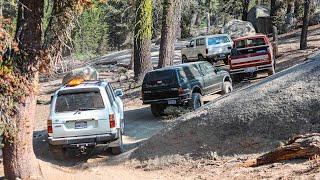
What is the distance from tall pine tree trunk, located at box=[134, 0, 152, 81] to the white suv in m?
11.0

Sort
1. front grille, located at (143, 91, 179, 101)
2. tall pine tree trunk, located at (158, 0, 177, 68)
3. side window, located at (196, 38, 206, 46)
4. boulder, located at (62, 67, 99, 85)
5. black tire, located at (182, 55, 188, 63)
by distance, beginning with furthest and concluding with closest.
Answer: black tire, located at (182, 55, 188, 63) < side window, located at (196, 38, 206, 46) < boulder, located at (62, 67, 99, 85) < tall pine tree trunk, located at (158, 0, 177, 68) < front grille, located at (143, 91, 179, 101)

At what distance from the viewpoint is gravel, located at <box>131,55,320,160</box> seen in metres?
10.4

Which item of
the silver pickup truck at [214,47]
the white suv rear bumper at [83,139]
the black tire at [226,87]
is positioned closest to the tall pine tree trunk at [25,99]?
the white suv rear bumper at [83,139]

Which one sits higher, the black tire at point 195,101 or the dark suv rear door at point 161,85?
the dark suv rear door at point 161,85

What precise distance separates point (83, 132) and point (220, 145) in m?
3.33

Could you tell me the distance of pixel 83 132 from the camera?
12.1 m

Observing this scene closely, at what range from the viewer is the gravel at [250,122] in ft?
34.2

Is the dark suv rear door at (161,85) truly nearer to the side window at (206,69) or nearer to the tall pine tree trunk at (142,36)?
the side window at (206,69)

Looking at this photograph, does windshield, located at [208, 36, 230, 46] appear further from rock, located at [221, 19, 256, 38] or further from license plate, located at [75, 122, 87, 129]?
license plate, located at [75, 122, 87, 129]

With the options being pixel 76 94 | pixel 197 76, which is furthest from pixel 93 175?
pixel 197 76

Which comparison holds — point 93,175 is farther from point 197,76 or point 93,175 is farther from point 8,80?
point 197,76

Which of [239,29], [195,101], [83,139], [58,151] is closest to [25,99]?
[83,139]

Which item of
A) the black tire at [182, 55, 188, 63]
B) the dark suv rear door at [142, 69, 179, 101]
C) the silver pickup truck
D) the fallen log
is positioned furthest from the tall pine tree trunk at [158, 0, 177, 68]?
the fallen log

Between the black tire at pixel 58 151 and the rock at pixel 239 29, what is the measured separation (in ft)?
89.8
